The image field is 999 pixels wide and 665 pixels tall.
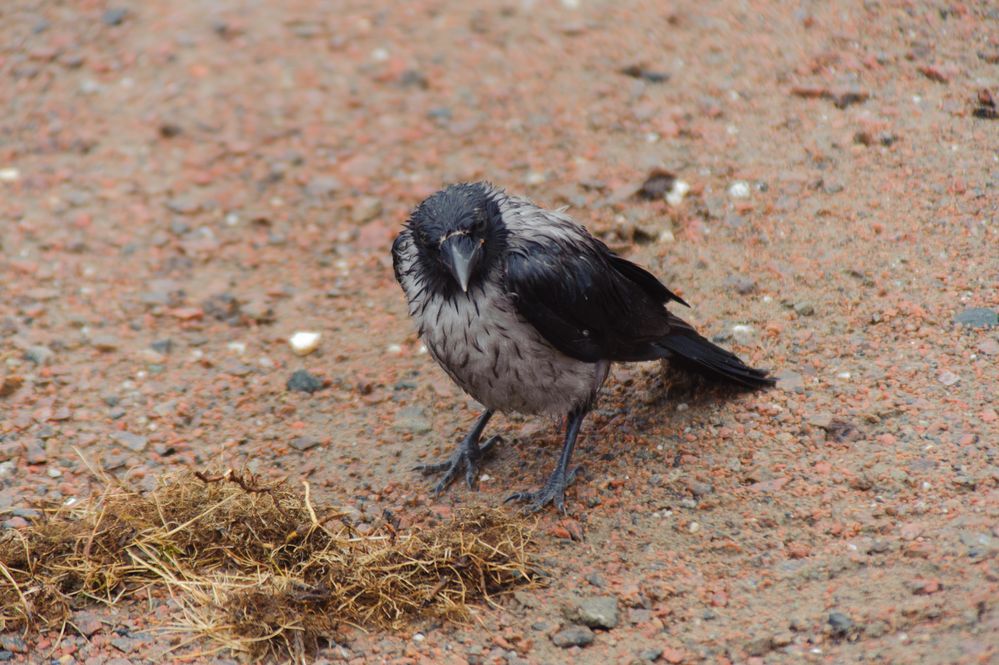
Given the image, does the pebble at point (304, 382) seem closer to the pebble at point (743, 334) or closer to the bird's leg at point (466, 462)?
the bird's leg at point (466, 462)

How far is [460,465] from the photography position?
17.2ft

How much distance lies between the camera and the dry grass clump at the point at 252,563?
413cm

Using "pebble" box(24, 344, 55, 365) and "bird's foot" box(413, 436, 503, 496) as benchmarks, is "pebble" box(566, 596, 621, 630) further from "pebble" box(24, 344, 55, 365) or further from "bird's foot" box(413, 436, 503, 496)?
"pebble" box(24, 344, 55, 365)

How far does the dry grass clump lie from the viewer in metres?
4.13

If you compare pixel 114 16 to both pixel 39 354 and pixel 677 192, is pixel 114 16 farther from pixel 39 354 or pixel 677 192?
pixel 677 192

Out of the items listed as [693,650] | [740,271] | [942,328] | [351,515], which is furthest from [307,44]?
[693,650]

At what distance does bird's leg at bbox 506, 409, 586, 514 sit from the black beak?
95cm

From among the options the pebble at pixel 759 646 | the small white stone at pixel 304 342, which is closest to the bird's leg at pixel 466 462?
the small white stone at pixel 304 342

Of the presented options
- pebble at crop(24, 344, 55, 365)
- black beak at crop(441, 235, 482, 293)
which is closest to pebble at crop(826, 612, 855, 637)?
black beak at crop(441, 235, 482, 293)

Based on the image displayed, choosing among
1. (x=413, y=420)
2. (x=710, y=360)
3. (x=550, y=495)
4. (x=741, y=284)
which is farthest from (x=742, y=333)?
(x=413, y=420)

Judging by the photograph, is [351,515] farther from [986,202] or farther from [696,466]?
[986,202]

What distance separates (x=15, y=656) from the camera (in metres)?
4.07

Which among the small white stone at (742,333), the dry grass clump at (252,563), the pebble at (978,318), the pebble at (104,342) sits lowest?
the pebble at (104,342)

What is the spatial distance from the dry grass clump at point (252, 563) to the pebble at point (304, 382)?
1046mm
